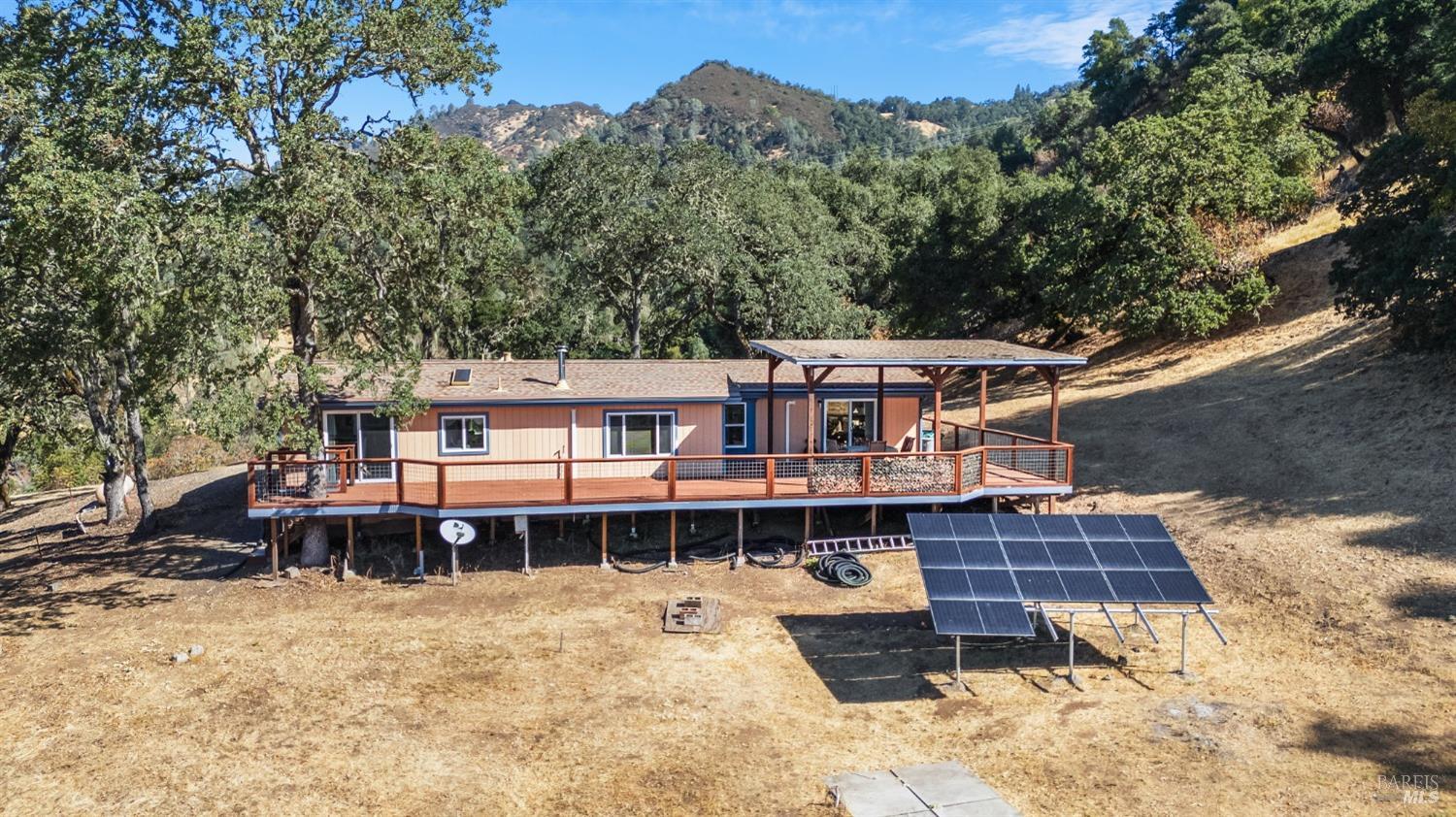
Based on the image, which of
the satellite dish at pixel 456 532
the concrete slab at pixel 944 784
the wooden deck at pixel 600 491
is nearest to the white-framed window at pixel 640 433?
the wooden deck at pixel 600 491

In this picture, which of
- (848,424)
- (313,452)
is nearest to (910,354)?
(848,424)

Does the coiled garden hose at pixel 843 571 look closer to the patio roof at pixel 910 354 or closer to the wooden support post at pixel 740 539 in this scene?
the wooden support post at pixel 740 539

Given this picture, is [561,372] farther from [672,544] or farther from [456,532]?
[672,544]

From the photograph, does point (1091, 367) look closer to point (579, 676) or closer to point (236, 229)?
point (579, 676)

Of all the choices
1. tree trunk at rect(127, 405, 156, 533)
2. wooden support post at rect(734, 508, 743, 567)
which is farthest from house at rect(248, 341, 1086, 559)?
tree trunk at rect(127, 405, 156, 533)

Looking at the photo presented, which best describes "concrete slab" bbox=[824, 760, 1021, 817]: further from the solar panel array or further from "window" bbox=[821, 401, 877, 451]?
"window" bbox=[821, 401, 877, 451]

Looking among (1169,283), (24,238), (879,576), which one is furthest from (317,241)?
(1169,283)
